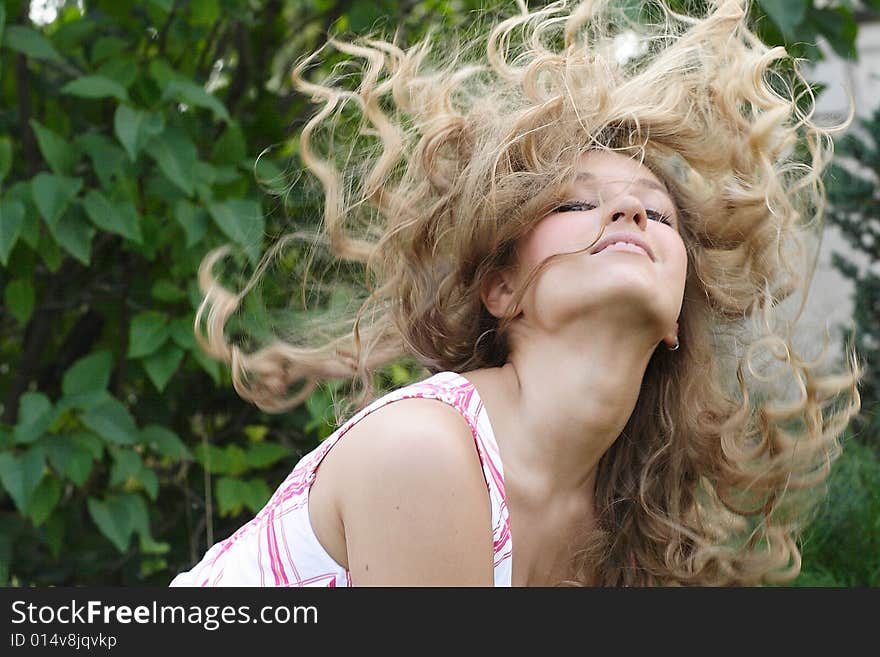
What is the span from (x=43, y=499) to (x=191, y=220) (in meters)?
0.69

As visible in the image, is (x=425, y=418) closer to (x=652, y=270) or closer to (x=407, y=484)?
(x=407, y=484)

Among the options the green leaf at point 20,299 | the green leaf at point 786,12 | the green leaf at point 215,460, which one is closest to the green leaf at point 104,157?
the green leaf at point 20,299

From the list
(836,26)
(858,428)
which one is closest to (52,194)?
(836,26)

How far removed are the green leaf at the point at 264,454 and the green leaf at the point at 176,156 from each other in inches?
25.3

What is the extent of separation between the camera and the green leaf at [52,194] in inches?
88.7

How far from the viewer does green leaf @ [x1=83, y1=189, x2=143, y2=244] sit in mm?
2328

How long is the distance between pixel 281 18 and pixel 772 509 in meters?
1.82

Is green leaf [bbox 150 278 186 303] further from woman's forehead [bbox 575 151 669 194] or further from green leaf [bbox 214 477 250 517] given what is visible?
woman's forehead [bbox 575 151 669 194]

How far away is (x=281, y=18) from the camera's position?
3.06 metres

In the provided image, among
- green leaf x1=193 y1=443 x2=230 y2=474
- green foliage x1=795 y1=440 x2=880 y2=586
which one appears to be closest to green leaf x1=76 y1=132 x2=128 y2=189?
green leaf x1=193 y1=443 x2=230 y2=474

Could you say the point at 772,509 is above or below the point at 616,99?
below

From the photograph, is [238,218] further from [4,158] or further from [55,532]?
[55,532]

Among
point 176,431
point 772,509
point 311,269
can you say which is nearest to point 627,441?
point 772,509

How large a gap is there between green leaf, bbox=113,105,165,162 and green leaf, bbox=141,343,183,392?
1.41 ft
